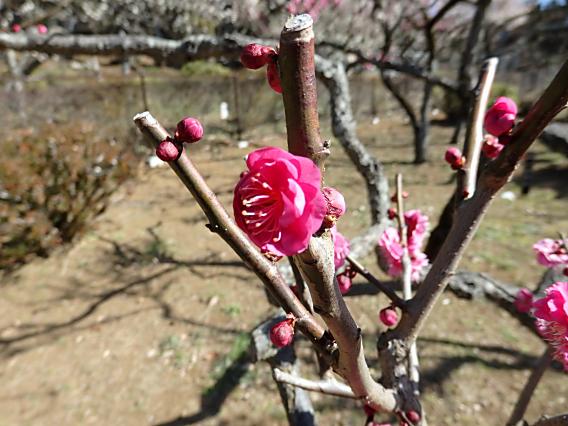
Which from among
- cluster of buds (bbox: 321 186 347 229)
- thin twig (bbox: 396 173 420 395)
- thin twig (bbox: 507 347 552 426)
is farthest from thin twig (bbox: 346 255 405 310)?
thin twig (bbox: 507 347 552 426)

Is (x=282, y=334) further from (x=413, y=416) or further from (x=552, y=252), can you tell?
(x=552, y=252)

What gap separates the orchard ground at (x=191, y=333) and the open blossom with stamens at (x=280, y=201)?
92.3 inches

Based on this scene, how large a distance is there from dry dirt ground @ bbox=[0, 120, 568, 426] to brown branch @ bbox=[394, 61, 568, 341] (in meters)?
1.72

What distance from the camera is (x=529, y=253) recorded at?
13.4ft

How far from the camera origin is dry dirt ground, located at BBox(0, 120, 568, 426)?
259cm

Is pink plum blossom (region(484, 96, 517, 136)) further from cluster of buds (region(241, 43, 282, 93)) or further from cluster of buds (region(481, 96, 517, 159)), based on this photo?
cluster of buds (region(241, 43, 282, 93))

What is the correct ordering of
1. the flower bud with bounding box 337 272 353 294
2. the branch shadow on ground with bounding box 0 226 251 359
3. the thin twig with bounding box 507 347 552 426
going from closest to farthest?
the flower bud with bounding box 337 272 353 294, the thin twig with bounding box 507 347 552 426, the branch shadow on ground with bounding box 0 226 251 359

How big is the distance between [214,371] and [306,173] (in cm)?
285

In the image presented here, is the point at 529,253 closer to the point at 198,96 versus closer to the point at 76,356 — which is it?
the point at 76,356

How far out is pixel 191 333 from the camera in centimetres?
338

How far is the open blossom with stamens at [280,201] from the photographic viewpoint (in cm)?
46

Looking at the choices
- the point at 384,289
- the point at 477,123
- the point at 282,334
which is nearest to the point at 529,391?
the point at 384,289

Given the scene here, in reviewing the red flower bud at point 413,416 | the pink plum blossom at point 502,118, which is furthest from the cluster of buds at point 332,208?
the red flower bud at point 413,416

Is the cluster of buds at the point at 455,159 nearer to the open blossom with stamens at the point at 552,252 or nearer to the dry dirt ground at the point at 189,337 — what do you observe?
the open blossom with stamens at the point at 552,252
